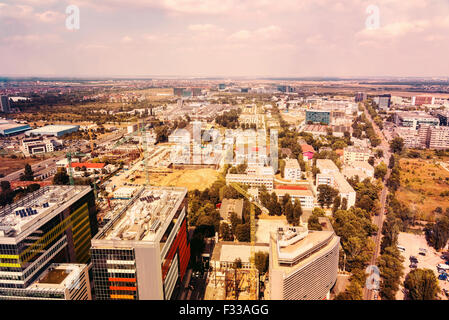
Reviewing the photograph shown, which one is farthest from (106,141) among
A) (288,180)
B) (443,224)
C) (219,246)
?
(443,224)

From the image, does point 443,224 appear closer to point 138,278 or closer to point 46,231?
point 138,278

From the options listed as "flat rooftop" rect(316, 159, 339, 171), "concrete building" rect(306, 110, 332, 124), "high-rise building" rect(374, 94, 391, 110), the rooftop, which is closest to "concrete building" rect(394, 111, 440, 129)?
"concrete building" rect(306, 110, 332, 124)

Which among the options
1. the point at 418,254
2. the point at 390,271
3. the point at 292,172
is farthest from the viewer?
the point at 292,172

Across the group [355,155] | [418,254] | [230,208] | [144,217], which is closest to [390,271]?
[418,254]

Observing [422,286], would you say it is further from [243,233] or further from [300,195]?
[300,195]

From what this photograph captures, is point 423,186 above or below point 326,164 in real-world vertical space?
below

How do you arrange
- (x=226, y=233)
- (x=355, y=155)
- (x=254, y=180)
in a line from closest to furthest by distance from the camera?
(x=226, y=233) → (x=254, y=180) → (x=355, y=155)

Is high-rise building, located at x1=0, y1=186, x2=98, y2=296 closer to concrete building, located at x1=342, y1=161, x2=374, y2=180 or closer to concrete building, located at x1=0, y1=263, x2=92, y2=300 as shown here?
concrete building, located at x1=0, y1=263, x2=92, y2=300
